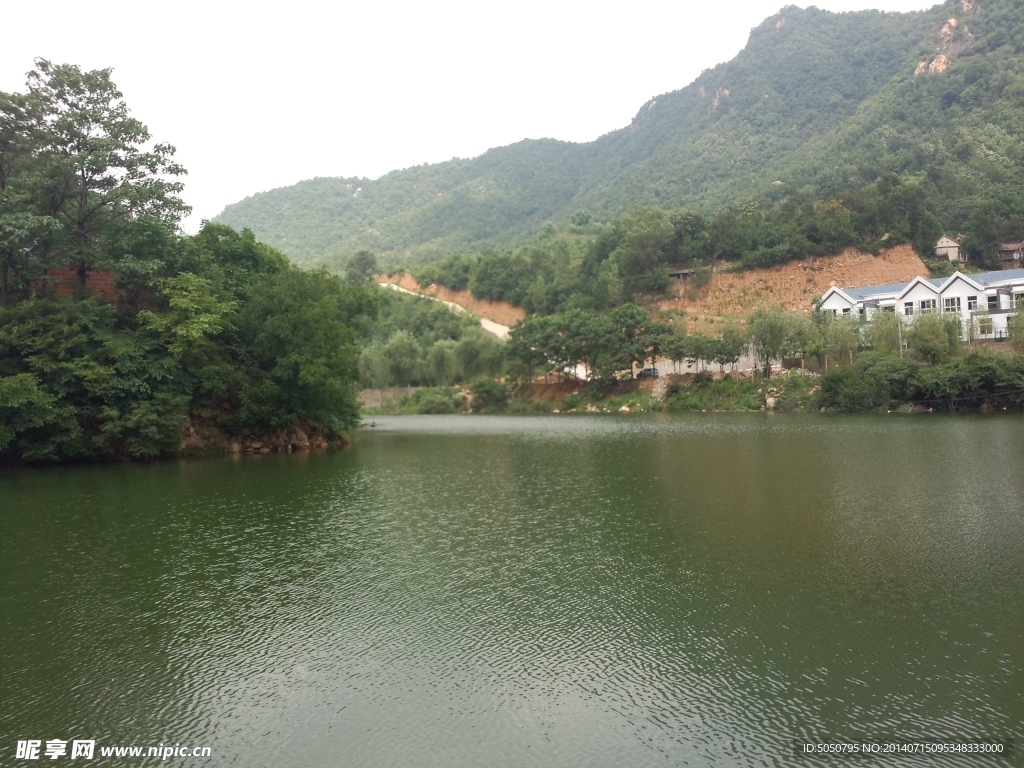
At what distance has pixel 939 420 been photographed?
36.3m

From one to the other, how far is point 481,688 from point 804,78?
14014 cm

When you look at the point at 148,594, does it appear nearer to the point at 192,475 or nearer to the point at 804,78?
the point at 192,475

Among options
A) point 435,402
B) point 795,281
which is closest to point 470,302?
point 435,402

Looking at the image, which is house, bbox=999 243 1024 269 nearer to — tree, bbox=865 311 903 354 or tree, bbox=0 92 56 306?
tree, bbox=865 311 903 354

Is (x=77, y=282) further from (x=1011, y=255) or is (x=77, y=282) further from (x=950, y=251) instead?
(x=1011, y=255)

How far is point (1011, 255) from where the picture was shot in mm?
64625

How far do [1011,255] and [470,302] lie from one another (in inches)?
2302

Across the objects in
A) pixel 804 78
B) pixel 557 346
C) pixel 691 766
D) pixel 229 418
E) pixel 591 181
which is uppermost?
pixel 804 78

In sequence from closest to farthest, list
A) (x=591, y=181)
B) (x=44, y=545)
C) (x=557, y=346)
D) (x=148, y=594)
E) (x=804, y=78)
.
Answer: (x=148, y=594)
(x=44, y=545)
(x=557, y=346)
(x=804, y=78)
(x=591, y=181)

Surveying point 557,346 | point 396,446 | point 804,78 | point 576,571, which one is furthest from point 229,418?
point 804,78

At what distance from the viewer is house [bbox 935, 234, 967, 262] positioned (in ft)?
221

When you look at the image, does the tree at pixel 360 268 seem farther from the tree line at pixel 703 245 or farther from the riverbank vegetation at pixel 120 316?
the riverbank vegetation at pixel 120 316

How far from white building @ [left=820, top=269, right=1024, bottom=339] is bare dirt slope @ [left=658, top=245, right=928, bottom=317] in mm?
9733

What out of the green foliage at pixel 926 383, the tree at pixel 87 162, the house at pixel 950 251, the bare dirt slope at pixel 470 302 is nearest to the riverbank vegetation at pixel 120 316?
the tree at pixel 87 162
